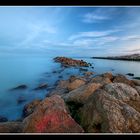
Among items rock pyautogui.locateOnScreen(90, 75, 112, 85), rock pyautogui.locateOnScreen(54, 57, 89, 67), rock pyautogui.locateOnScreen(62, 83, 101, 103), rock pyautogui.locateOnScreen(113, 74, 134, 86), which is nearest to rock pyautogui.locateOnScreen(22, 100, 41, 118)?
rock pyautogui.locateOnScreen(62, 83, 101, 103)

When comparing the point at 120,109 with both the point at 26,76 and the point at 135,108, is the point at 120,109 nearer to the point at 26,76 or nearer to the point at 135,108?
the point at 135,108

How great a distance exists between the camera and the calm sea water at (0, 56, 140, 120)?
4.23 metres

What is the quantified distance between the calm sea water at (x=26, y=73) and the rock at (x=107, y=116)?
31.8 inches

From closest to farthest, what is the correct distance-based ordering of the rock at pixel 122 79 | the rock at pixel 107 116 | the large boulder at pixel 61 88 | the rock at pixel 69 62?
the rock at pixel 107 116 < the rock at pixel 69 62 < the rock at pixel 122 79 < the large boulder at pixel 61 88

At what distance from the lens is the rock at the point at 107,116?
345 cm

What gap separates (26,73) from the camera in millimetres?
4461

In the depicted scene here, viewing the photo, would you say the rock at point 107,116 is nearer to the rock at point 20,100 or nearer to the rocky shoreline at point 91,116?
the rocky shoreline at point 91,116

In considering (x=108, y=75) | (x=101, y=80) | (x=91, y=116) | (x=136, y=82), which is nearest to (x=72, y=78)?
(x=101, y=80)

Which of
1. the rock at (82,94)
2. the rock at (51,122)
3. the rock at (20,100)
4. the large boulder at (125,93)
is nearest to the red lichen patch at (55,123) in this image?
the rock at (51,122)

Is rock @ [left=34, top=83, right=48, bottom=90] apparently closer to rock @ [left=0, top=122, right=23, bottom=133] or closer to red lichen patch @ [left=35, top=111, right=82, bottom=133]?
rock @ [left=0, top=122, right=23, bottom=133]

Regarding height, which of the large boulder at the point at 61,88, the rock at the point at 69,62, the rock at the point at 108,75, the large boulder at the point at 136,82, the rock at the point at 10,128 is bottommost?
the rock at the point at 10,128

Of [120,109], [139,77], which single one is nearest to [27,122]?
[120,109]

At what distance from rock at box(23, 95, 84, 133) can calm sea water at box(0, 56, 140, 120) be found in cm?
75

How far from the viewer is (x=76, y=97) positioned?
431 cm
